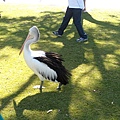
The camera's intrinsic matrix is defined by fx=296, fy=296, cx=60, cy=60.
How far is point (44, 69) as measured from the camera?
4.16m

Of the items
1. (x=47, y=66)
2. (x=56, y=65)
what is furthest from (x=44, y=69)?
(x=56, y=65)

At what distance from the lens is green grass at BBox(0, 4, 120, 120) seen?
383 cm

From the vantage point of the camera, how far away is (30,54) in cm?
425

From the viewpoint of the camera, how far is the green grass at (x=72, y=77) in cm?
383

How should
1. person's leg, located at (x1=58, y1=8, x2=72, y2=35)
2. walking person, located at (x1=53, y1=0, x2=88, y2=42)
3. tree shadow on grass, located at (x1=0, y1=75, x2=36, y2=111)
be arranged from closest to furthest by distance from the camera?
tree shadow on grass, located at (x1=0, y1=75, x2=36, y2=111) → walking person, located at (x1=53, y1=0, x2=88, y2=42) → person's leg, located at (x1=58, y1=8, x2=72, y2=35)

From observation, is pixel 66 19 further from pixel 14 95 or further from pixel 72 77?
pixel 14 95

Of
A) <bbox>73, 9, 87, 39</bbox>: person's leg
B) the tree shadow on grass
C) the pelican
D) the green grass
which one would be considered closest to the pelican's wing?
the pelican

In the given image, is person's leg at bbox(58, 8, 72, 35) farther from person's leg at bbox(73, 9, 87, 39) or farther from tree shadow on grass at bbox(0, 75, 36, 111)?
tree shadow on grass at bbox(0, 75, 36, 111)

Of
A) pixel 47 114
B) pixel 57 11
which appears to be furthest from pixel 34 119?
pixel 57 11

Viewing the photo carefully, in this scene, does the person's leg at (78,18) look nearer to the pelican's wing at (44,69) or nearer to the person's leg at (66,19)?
the person's leg at (66,19)

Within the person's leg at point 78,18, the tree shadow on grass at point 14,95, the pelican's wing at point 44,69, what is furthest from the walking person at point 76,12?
the pelican's wing at point 44,69

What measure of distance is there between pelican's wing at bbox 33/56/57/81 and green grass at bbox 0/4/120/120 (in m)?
0.28

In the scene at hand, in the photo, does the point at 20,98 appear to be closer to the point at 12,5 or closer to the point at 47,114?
the point at 47,114

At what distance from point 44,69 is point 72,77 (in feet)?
2.72
